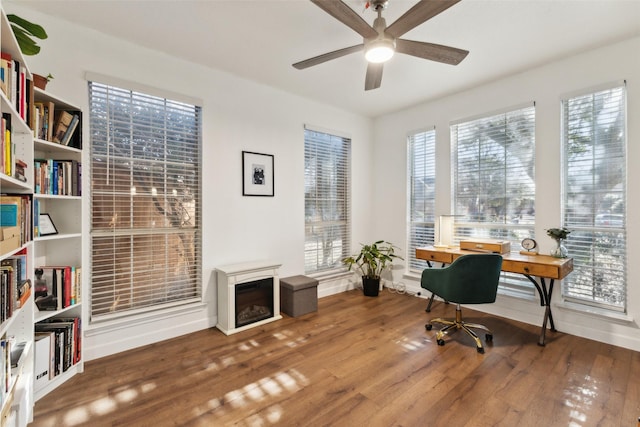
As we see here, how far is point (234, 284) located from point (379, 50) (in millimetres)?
2388

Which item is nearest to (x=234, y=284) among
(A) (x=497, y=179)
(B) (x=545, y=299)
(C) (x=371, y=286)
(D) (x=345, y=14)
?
(C) (x=371, y=286)

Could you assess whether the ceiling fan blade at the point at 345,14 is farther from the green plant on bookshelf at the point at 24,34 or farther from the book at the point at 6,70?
the green plant on bookshelf at the point at 24,34

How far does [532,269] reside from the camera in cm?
260

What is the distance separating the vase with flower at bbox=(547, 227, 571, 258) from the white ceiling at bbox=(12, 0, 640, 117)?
5.36 feet

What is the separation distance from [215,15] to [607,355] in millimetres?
4186

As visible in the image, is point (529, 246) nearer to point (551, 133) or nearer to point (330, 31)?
point (551, 133)

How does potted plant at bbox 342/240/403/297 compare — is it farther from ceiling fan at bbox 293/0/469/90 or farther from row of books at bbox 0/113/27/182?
row of books at bbox 0/113/27/182

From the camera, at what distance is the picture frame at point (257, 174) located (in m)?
3.23

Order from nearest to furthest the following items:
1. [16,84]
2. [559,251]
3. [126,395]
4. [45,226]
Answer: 1. [16,84]
2. [126,395]
3. [45,226]
4. [559,251]

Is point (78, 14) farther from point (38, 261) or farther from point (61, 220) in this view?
point (38, 261)

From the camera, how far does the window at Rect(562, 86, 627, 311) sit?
8.45ft

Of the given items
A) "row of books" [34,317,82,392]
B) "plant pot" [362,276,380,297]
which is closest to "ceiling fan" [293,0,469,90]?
"row of books" [34,317,82,392]

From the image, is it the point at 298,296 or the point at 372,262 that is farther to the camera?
the point at 372,262

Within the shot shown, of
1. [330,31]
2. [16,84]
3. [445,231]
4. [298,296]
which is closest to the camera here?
[16,84]
